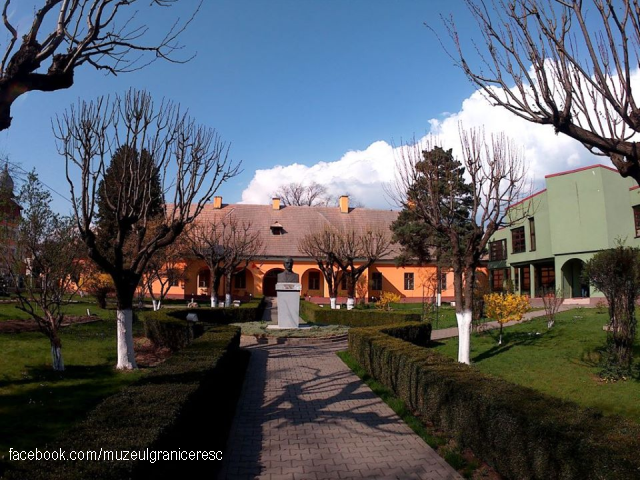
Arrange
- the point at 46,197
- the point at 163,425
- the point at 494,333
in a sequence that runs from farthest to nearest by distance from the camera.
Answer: the point at 494,333 → the point at 46,197 → the point at 163,425

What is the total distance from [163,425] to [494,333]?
548 inches

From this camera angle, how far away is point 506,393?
5.37 m

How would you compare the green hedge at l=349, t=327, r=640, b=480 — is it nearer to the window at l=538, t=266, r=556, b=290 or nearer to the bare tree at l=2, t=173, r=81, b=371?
the bare tree at l=2, t=173, r=81, b=371

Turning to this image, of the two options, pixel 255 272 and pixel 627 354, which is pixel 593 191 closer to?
pixel 627 354

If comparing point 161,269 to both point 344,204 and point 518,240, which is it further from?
point 518,240

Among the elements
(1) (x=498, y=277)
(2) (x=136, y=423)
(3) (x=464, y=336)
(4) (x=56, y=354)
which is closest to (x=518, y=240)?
(1) (x=498, y=277)

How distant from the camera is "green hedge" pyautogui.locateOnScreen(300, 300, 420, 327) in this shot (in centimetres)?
1775

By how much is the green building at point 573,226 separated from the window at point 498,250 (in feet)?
8.90

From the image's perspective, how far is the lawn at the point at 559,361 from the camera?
25.5ft

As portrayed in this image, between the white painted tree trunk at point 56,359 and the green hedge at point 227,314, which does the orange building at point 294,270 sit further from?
the white painted tree trunk at point 56,359

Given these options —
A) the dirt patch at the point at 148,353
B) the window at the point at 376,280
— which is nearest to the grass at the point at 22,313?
the dirt patch at the point at 148,353

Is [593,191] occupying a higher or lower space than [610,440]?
higher

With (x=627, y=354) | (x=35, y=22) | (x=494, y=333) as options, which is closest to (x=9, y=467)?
(x=35, y=22)

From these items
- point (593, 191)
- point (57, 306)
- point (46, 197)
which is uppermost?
point (593, 191)
